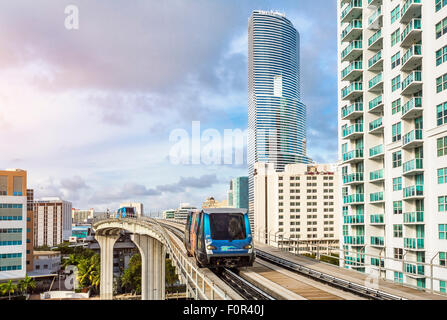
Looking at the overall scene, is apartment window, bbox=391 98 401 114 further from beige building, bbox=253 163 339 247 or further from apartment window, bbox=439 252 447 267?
beige building, bbox=253 163 339 247

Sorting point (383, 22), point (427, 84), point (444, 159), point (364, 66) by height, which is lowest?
point (444, 159)

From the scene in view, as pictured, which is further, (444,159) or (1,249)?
(1,249)

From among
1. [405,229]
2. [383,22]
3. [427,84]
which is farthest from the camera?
[383,22]

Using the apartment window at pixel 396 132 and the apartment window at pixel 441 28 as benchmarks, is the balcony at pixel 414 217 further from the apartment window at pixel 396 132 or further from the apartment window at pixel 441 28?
the apartment window at pixel 441 28

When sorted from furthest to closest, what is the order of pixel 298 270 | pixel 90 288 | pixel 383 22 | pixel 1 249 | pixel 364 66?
pixel 90 288 → pixel 1 249 → pixel 364 66 → pixel 383 22 → pixel 298 270

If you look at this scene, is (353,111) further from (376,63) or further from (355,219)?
(355,219)

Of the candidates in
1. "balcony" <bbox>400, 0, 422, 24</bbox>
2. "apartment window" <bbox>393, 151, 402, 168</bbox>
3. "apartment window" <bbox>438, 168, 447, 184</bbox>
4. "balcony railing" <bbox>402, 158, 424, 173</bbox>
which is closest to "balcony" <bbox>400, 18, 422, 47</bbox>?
"balcony" <bbox>400, 0, 422, 24</bbox>

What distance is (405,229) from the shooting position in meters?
52.5

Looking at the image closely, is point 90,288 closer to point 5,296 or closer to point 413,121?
point 5,296

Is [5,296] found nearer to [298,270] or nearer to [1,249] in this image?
[1,249]

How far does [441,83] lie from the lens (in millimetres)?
Answer: 46969
